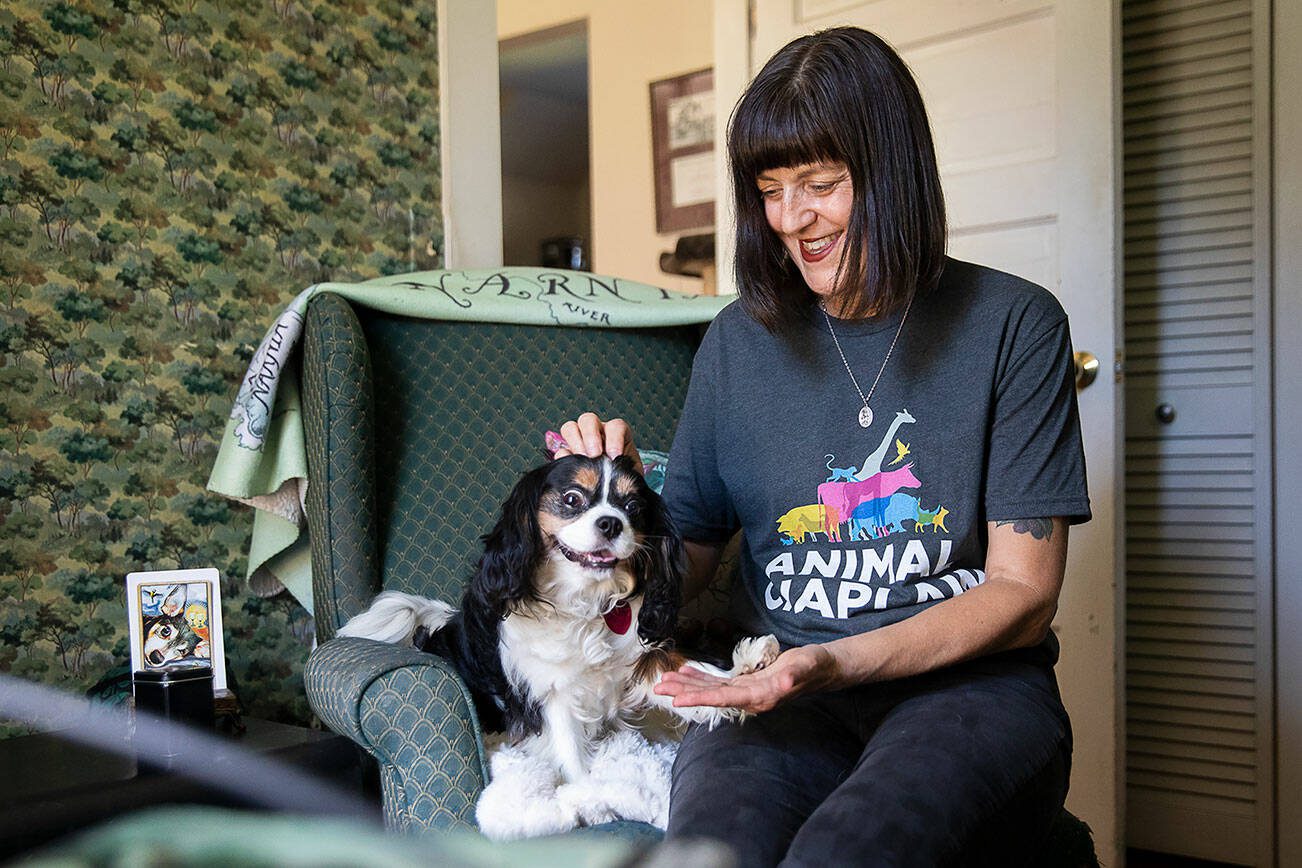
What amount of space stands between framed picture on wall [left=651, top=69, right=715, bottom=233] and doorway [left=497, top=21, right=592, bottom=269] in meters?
0.71

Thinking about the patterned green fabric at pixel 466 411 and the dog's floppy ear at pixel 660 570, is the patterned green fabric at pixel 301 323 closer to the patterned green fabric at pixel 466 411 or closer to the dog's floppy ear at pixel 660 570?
the patterned green fabric at pixel 466 411

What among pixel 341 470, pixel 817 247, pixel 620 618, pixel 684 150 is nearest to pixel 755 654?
pixel 620 618

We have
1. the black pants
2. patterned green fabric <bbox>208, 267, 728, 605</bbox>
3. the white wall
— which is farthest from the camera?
the white wall

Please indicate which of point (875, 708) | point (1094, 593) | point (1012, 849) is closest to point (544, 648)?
point (875, 708)

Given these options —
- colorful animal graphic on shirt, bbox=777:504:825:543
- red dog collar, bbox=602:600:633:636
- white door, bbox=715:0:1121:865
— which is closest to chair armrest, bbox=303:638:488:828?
red dog collar, bbox=602:600:633:636

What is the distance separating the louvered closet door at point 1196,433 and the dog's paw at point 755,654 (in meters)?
1.89

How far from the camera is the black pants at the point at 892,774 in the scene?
1.08 m

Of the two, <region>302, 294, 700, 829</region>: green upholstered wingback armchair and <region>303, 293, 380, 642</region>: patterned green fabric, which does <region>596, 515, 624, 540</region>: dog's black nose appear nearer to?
<region>302, 294, 700, 829</region>: green upholstered wingback armchair

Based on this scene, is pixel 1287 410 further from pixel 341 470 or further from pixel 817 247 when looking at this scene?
pixel 341 470

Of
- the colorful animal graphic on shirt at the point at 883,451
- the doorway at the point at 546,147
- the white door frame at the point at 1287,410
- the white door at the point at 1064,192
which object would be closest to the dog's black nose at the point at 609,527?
the colorful animal graphic on shirt at the point at 883,451

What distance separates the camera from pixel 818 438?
5.09 ft

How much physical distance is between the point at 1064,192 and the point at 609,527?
5.20 feet

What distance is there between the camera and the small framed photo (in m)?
1.90

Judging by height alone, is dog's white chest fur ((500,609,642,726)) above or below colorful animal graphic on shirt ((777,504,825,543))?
below
